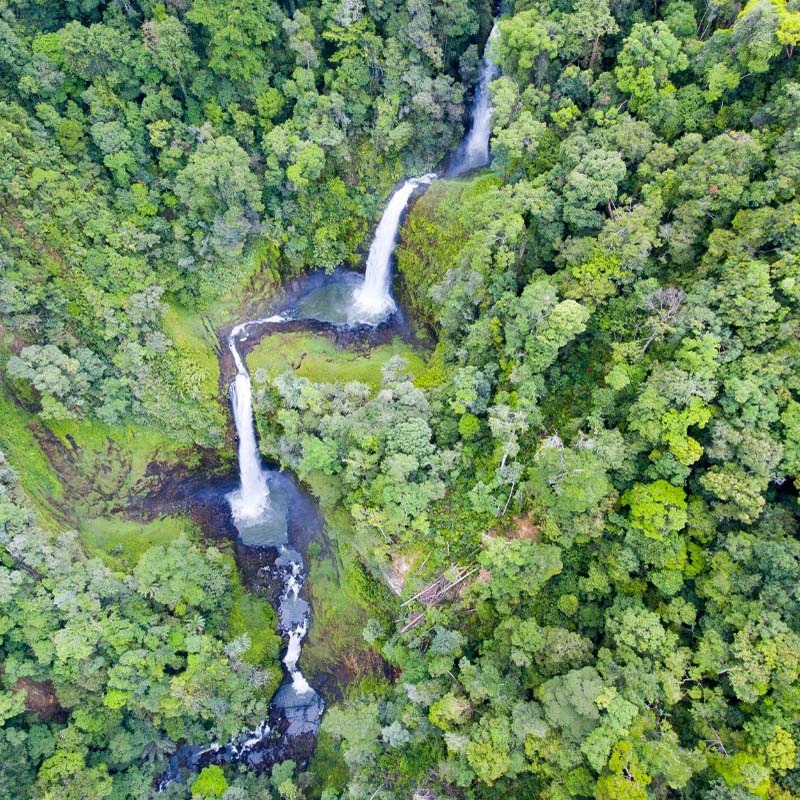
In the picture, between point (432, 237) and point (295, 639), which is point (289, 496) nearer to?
point (295, 639)

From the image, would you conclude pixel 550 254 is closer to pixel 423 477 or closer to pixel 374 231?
pixel 423 477

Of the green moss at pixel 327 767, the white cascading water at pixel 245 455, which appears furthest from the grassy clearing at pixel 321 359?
the green moss at pixel 327 767

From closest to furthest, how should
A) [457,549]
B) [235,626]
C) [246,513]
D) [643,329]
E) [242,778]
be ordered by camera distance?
[643,329] < [457,549] < [242,778] < [235,626] < [246,513]

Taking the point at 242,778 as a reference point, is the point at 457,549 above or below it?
above

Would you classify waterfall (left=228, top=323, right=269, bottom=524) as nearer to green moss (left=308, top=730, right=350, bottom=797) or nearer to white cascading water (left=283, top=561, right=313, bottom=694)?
white cascading water (left=283, top=561, right=313, bottom=694)

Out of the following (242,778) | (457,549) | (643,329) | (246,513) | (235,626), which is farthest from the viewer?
(246,513)

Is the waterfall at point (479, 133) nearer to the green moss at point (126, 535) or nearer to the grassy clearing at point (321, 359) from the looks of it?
the grassy clearing at point (321, 359)

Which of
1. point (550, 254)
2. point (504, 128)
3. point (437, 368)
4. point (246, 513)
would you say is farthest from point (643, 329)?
point (246, 513)
